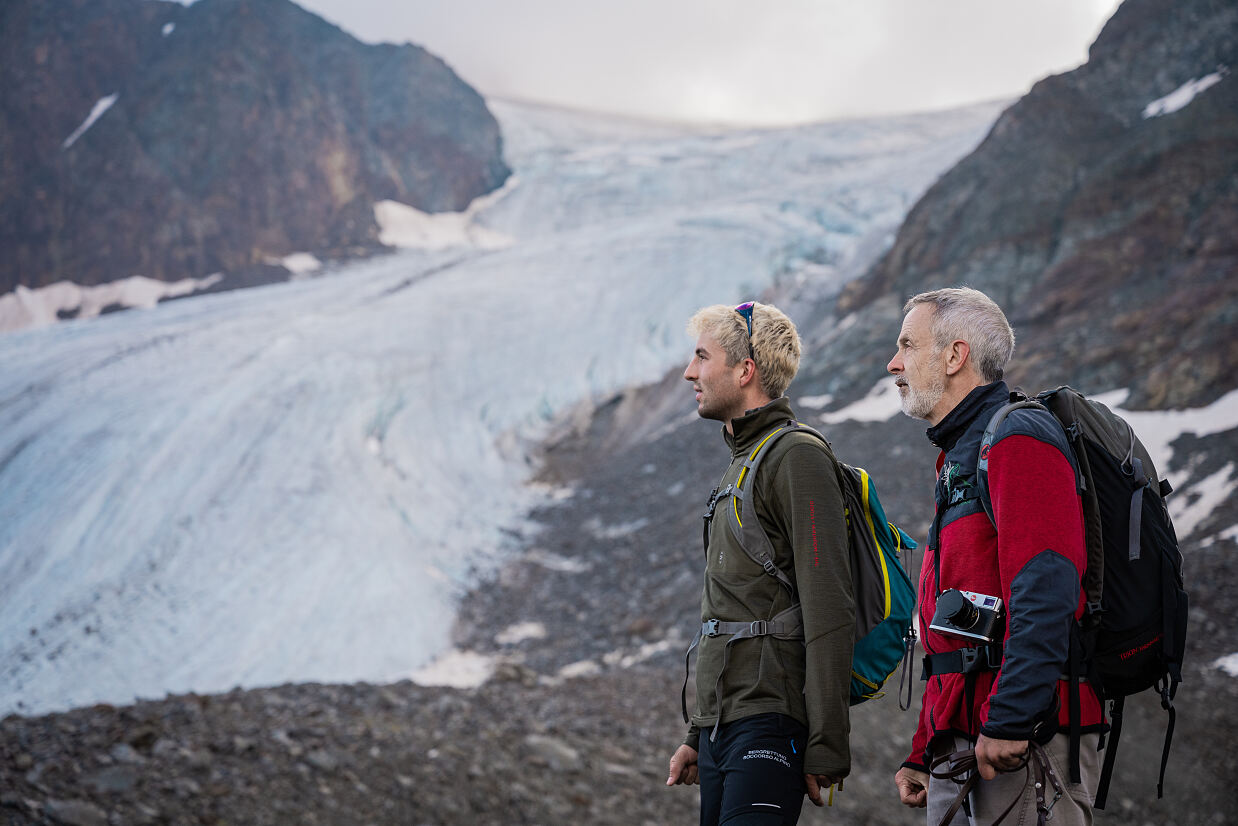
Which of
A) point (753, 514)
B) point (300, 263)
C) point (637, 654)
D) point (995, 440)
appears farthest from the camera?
point (300, 263)

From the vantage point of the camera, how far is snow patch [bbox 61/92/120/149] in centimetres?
3816

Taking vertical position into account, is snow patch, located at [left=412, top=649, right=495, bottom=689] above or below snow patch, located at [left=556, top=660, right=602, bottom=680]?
below

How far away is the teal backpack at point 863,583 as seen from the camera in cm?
246

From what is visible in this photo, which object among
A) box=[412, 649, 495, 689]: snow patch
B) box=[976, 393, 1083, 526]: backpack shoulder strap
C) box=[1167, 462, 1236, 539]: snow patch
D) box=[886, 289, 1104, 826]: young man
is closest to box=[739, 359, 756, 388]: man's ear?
box=[886, 289, 1104, 826]: young man

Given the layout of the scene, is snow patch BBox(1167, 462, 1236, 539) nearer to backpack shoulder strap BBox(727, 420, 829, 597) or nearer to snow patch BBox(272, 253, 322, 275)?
backpack shoulder strap BBox(727, 420, 829, 597)

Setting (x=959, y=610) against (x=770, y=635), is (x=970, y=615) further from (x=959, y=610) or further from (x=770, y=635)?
(x=770, y=635)

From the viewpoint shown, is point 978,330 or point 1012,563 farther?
point 978,330

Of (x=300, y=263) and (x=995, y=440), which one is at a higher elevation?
(x=995, y=440)

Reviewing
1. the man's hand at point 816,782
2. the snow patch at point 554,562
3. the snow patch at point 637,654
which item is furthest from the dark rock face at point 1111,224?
the man's hand at point 816,782

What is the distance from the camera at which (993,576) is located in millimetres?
2238

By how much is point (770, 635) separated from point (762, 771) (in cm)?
36

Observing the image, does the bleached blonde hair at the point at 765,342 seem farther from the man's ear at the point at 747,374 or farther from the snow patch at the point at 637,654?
the snow patch at the point at 637,654

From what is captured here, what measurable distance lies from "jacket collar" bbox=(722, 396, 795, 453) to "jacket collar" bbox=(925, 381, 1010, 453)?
47 cm

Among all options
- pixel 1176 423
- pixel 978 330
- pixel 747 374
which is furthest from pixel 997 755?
pixel 1176 423
